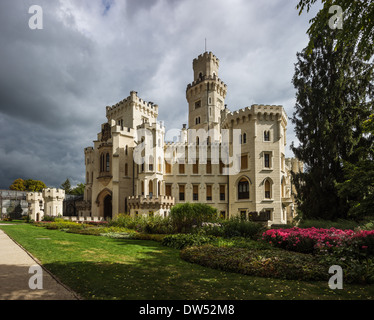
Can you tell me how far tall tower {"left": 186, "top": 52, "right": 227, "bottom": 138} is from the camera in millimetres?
43800

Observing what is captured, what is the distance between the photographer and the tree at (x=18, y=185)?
71125 mm

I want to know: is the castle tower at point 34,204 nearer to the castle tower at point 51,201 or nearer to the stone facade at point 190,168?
the castle tower at point 51,201

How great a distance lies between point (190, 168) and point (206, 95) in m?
14.9

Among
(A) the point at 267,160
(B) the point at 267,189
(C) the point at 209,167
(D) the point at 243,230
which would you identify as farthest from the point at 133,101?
(D) the point at 243,230

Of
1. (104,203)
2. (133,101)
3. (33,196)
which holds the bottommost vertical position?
(104,203)

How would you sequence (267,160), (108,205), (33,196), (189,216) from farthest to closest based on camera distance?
(33,196), (108,205), (267,160), (189,216)

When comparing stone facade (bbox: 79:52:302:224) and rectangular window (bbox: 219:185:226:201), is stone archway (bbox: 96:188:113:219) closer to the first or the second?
stone facade (bbox: 79:52:302:224)

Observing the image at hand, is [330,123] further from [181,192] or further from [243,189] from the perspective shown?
[181,192]

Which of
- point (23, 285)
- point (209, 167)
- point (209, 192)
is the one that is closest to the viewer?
point (23, 285)

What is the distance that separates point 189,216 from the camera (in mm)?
19250

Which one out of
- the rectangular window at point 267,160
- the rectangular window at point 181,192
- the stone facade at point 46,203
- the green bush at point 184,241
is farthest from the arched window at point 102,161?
the green bush at point 184,241

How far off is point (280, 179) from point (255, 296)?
27237mm

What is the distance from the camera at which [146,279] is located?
7434 mm
